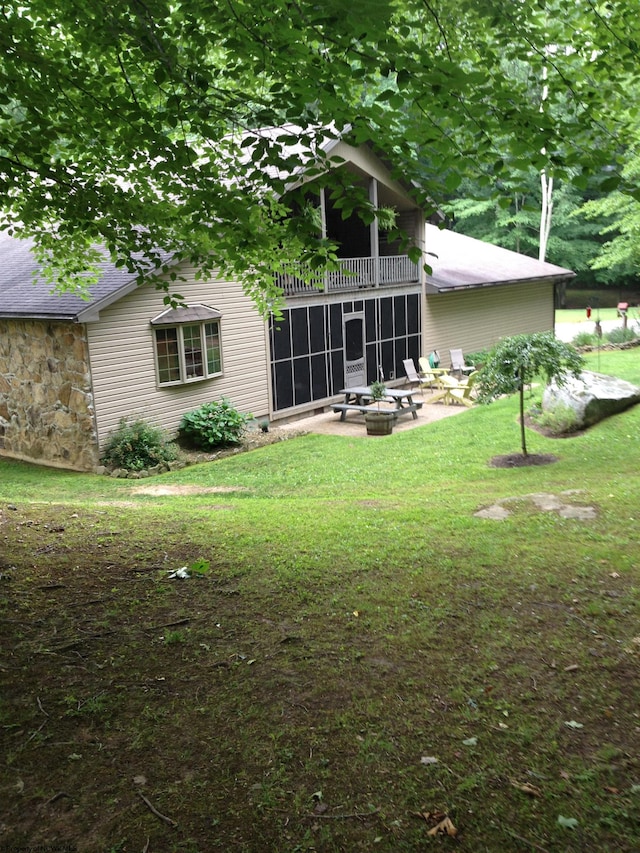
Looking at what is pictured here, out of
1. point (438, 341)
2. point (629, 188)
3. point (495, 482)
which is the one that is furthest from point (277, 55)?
point (438, 341)

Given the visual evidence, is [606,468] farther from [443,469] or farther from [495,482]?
[443,469]

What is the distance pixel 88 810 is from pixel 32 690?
3.45ft

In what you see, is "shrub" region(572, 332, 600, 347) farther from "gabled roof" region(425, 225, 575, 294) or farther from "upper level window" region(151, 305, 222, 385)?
"upper level window" region(151, 305, 222, 385)

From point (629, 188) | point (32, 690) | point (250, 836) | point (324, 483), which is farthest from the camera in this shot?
point (324, 483)

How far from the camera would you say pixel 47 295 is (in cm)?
1377

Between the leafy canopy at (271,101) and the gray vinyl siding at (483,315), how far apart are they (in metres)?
16.8

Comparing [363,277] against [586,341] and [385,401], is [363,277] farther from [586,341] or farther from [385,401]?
[586,341]

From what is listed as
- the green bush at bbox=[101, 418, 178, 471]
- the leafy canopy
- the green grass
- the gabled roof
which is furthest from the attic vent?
the green grass

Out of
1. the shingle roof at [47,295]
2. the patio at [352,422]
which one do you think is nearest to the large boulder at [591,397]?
the patio at [352,422]

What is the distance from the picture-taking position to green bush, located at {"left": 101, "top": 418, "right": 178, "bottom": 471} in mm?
13977

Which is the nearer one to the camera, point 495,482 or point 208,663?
point 208,663

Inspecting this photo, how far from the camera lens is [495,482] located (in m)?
12.0

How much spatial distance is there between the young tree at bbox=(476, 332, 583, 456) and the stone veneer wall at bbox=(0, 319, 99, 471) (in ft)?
25.2

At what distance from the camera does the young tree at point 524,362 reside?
1270cm
